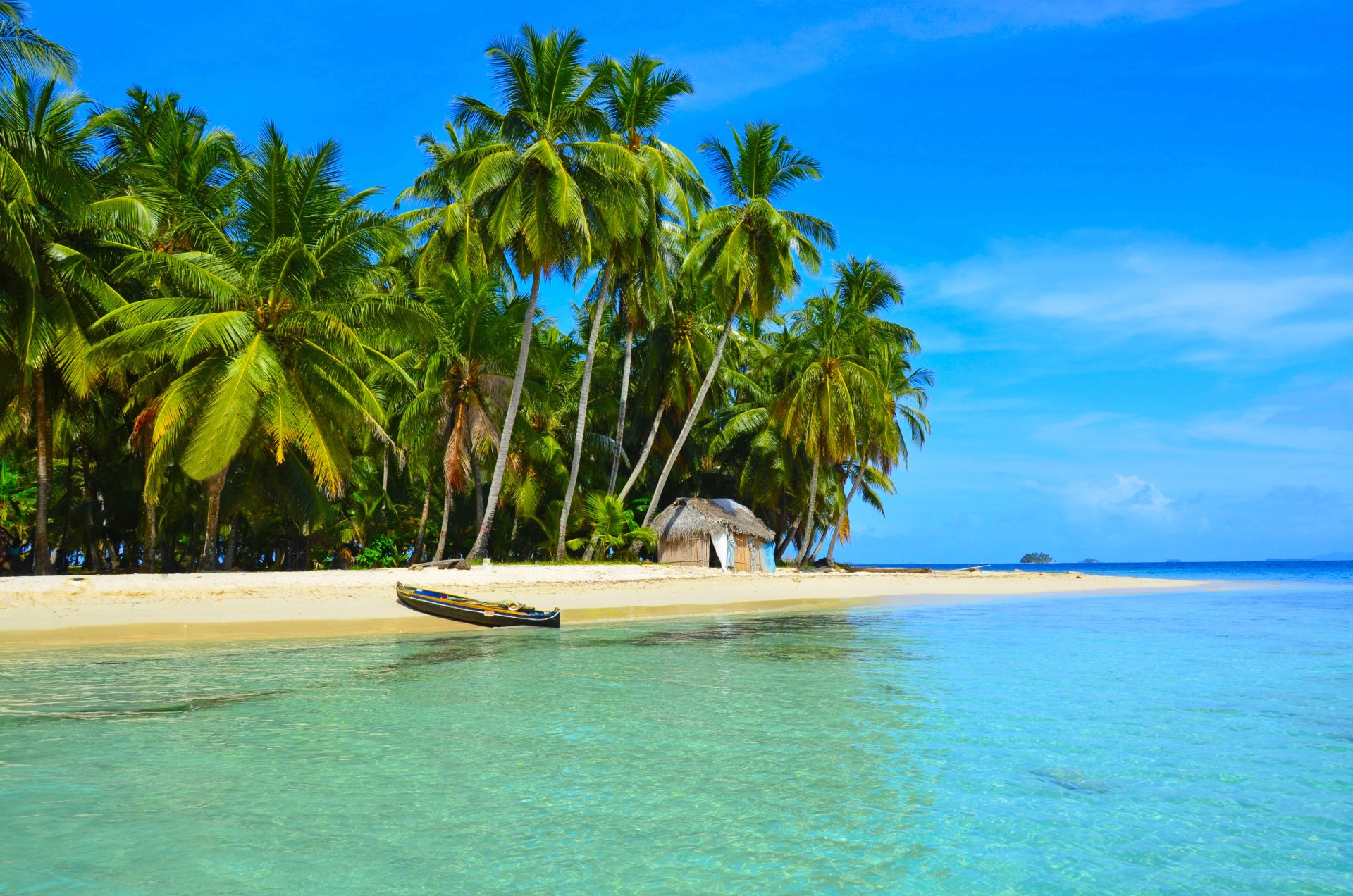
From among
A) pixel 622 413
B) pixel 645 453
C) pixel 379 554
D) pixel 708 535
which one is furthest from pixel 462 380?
pixel 708 535

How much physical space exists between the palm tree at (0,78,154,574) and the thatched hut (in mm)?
16042

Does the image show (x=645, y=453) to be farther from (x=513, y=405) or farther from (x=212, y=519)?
(x=212, y=519)

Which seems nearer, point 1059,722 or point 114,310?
point 1059,722

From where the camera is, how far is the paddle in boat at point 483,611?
15.3 m

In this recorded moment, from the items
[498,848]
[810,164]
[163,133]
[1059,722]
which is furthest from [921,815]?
[810,164]

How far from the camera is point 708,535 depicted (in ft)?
89.6

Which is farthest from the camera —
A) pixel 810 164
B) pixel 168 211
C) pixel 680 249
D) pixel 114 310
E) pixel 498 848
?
pixel 680 249

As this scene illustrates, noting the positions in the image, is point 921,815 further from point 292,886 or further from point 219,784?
point 219,784

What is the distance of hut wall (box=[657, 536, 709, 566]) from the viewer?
27141mm

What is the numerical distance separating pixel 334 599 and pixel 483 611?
330 cm

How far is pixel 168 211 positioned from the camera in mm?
18391

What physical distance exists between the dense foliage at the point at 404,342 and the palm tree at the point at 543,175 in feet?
0.23

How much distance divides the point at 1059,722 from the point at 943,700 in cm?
129

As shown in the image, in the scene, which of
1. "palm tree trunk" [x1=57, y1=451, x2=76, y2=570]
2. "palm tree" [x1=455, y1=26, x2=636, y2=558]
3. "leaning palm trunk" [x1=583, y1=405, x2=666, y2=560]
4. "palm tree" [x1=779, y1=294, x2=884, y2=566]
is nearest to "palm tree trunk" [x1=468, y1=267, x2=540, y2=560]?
"palm tree" [x1=455, y1=26, x2=636, y2=558]
